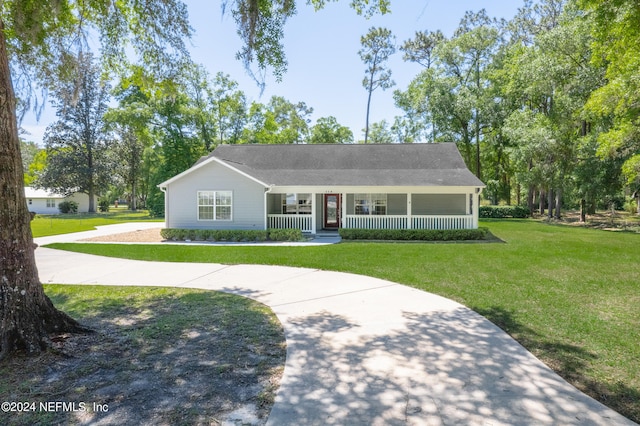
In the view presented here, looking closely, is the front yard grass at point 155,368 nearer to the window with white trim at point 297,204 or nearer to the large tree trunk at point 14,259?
the large tree trunk at point 14,259

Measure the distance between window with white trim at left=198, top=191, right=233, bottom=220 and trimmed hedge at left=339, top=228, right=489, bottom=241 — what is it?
540 centimetres

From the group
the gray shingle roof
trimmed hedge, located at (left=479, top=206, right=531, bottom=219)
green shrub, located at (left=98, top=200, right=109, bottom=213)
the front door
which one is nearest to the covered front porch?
the front door

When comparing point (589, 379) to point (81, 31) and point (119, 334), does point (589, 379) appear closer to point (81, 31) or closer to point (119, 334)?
point (119, 334)

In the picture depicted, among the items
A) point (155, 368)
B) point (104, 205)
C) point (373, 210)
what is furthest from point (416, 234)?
point (104, 205)

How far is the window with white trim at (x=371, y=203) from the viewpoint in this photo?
58.6ft

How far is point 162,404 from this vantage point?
2.98m

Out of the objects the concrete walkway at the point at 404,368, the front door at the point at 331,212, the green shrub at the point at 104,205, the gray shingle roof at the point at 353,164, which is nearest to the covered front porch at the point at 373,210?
the front door at the point at 331,212

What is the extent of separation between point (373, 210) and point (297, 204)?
12.7 feet

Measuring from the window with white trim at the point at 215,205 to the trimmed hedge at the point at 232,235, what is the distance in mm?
1014

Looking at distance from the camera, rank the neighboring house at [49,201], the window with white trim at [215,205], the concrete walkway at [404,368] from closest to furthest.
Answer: the concrete walkway at [404,368] < the window with white trim at [215,205] < the neighboring house at [49,201]

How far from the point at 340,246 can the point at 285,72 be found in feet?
25.8

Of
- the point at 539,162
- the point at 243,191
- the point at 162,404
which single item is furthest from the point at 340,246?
the point at 539,162

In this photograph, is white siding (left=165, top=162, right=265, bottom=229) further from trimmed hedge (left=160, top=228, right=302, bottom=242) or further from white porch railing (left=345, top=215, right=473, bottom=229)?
white porch railing (left=345, top=215, right=473, bottom=229)

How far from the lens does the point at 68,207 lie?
40.3m
